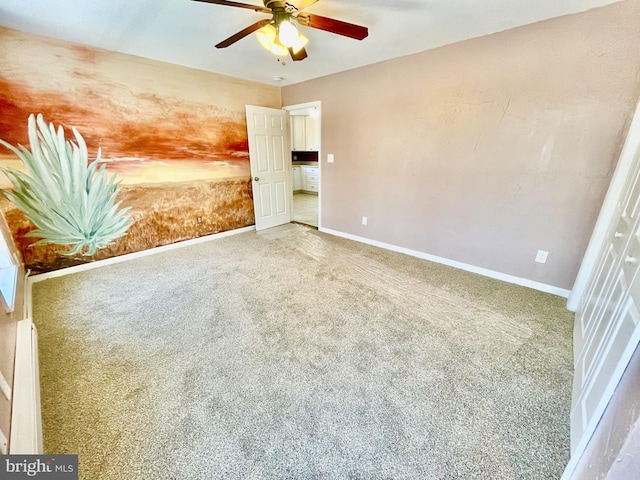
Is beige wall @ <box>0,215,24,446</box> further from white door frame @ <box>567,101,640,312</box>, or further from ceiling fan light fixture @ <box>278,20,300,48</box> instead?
white door frame @ <box>567,101,640,312</box>

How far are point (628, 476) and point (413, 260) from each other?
2558mm

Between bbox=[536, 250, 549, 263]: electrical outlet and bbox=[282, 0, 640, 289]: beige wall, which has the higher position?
bbox=[282, 0, 640, 289]: beige wall

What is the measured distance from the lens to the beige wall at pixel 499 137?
196cm

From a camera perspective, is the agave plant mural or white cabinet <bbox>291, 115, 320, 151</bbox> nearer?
the agave plant mural

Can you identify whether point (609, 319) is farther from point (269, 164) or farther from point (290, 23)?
point (269, 164)

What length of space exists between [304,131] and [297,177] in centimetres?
130

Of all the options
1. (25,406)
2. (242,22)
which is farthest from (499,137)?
(25,406)

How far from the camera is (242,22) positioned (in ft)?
7.00

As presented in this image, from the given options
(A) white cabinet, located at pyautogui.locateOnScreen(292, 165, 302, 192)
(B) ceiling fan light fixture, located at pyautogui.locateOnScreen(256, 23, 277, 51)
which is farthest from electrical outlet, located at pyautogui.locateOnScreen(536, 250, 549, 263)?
(A) white cabinet, located at pyautogui.locateOnScreen(292, 165, 302, 192)

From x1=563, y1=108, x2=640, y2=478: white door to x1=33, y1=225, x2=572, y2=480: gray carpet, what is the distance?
152mm

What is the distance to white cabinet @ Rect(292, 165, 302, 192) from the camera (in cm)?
762

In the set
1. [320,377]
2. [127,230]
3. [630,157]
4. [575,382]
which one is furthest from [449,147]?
[127,230]

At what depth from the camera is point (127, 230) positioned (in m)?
3.18

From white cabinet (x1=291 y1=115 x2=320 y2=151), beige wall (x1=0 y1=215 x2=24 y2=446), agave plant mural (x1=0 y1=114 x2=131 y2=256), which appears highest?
white cabinet (x1=291 y1=115 x2=320 y2=151)
